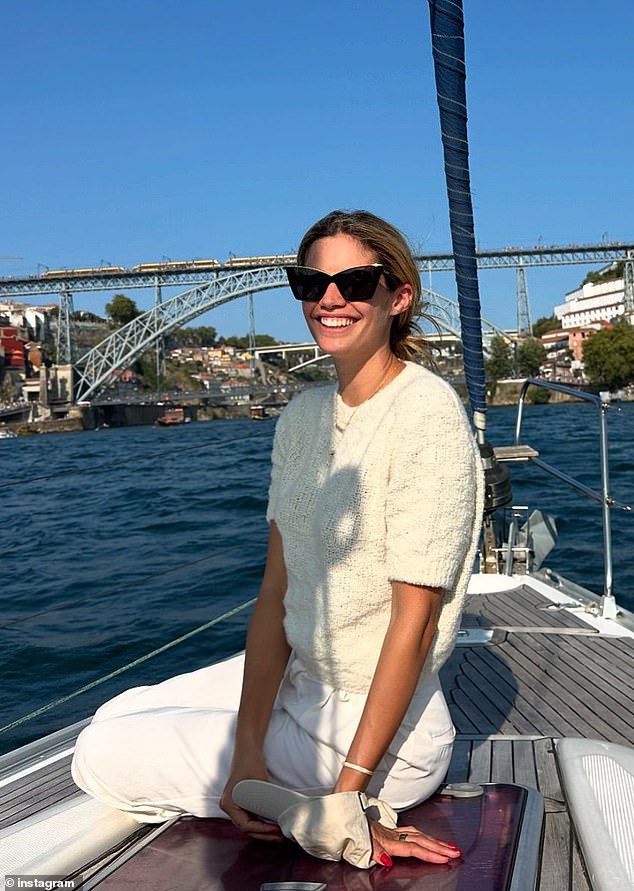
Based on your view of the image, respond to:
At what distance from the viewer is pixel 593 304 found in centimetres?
8125

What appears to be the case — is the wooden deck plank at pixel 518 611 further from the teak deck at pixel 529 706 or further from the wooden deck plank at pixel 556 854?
the wooden deck plank at pixel 556 854

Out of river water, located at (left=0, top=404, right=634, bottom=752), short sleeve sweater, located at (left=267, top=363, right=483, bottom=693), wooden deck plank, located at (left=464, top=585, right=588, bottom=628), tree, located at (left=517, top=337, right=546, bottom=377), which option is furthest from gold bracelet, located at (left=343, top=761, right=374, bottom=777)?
tree, located at (left=517, top=337, right=546, bottom=377)

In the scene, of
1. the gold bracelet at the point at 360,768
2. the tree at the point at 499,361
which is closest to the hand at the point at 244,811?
the gold bracelet at the point at 360,768

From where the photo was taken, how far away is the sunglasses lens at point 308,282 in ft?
4.30

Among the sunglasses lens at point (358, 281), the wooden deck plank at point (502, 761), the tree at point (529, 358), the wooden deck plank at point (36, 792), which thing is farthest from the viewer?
the tree at point (529, 358)

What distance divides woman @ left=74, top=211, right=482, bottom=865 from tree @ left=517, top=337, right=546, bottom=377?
4962 centimetres

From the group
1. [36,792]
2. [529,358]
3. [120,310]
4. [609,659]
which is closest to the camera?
[36,792]

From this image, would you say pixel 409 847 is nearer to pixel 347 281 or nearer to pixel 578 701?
pixel 347 281

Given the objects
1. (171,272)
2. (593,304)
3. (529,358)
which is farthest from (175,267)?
(593,304)

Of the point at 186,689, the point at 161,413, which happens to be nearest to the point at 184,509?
the point at 186,689

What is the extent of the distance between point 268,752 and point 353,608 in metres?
0.23

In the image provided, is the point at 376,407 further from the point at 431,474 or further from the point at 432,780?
the point at 432,780

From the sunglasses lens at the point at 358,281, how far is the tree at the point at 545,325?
86507mm

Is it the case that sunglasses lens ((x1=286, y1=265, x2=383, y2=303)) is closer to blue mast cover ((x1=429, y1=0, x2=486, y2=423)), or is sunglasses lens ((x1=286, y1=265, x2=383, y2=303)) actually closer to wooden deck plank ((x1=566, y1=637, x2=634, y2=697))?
blue mast cover ((x1=429, y1=0, x2=486, y2=423))
